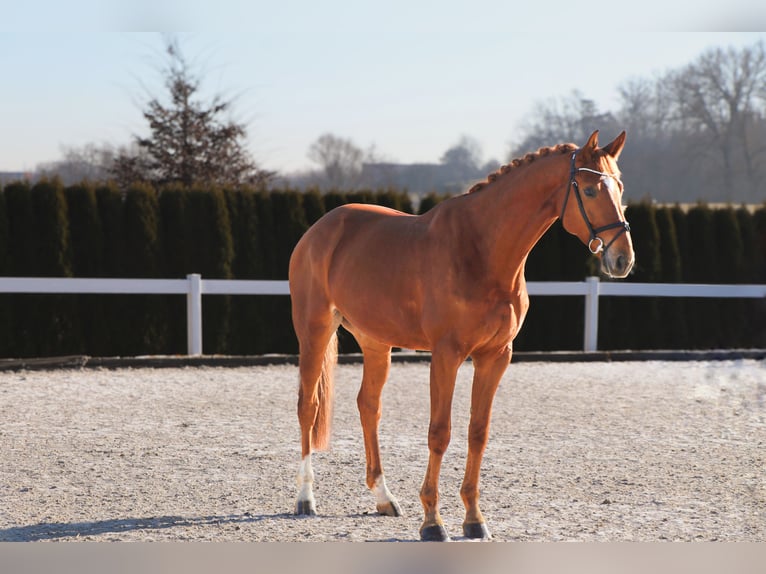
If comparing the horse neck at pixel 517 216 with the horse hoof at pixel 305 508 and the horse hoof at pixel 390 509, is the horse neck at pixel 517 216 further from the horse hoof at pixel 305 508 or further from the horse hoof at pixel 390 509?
the horse hoof at pixel 305 508

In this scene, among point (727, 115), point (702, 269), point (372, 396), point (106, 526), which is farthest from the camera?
point (727, 115)

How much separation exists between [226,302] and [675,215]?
7.60 m

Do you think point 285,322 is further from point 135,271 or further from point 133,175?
point 133,175

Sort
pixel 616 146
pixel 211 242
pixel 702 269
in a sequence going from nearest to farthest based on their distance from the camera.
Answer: pixel 616 146 < pixel 211 242 < pixel 702 269

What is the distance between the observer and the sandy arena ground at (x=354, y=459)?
4328 mm

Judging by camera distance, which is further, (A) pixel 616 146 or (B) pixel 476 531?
(B) pixel 476 531

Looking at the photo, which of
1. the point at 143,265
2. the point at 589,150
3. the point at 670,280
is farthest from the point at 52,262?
the point at 670,280

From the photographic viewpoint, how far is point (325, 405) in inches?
197

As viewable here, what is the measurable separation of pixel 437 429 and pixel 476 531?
0.58m

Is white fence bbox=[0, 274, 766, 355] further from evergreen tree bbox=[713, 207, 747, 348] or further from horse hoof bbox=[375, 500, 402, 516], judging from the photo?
horse hoof bbox=[375, 500, 402, 516]

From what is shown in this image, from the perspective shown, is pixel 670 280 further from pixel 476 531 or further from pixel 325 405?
pixel 476 531

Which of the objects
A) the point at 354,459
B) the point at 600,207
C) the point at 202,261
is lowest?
the point at 354,459

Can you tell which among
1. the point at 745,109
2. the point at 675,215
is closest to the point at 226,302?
the point at 675,215

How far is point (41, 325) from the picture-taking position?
11305 mm
